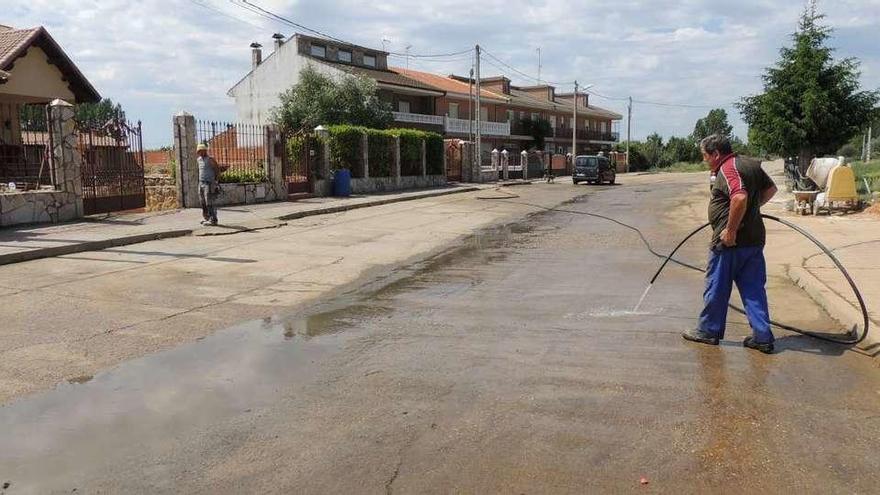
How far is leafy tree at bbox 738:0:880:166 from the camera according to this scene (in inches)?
837

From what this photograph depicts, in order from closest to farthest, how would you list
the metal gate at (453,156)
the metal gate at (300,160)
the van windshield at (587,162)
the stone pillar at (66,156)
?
the stone pillar at (66,156) < the metal gate at (300,160) < the metal gate at (453,156) < the van windshield at (587,162)

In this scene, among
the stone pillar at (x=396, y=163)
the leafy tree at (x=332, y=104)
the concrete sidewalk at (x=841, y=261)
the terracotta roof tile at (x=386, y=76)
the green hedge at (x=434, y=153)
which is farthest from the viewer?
the terracotta roof tile at (x=386, y=76)

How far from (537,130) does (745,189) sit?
6087 cm

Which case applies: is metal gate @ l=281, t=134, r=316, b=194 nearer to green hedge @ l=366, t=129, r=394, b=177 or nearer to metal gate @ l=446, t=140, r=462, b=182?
green hedge @ l=366, t=129, r=394, b=177

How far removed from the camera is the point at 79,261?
1065cm

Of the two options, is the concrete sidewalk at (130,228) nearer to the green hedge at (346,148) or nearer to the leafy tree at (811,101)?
the green hedge at (346,148)

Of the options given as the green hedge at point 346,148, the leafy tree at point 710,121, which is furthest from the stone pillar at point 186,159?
the leafy tree at point 710,121

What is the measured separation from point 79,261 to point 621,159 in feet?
Answer: 223

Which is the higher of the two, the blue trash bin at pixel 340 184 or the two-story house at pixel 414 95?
the two-story house at pixel 414 95

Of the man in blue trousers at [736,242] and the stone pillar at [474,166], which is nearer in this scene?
the man in blue trousers at [736,242]

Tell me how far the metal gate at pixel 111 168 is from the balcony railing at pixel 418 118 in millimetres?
29407

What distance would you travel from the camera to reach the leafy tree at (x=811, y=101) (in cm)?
2125

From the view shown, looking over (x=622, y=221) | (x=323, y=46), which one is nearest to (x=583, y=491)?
(x=622, y=221)

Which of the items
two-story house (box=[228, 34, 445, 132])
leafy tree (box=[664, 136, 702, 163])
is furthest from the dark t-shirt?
leafy tree (box=[664, 136, 702, 163])
